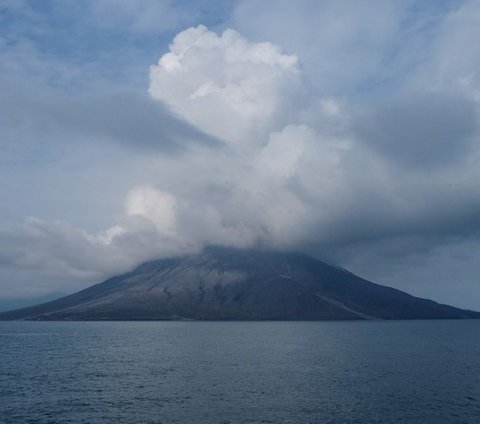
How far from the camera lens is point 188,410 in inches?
2648

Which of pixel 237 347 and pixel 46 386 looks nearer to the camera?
pixel 46 386

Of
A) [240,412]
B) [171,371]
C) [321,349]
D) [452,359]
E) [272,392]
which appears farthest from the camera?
[321,349]

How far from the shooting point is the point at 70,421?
6178cm

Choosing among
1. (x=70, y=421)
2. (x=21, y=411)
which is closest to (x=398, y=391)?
(x=70, y=421)

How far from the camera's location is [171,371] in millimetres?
103062

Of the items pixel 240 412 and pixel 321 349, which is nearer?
pixel 240 412

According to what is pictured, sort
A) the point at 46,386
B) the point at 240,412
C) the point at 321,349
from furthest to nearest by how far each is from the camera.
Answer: the point at 321,349 → the point at 46,386 → the point at 240,412

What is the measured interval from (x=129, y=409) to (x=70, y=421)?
8.27 metres

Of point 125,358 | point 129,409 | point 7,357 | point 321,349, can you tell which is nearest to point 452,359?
point 321,349

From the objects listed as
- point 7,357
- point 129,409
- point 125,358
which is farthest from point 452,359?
point 7,357

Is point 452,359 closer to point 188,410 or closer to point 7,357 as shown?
point 188,410

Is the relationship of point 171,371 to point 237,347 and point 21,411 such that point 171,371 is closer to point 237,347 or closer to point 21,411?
point 21,411

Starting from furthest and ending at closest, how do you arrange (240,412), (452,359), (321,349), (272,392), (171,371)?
1. (321,349)
2. (452,359)
3. (171,371)
4. (272,392)
5. (240,412)

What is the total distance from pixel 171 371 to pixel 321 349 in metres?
63.7
